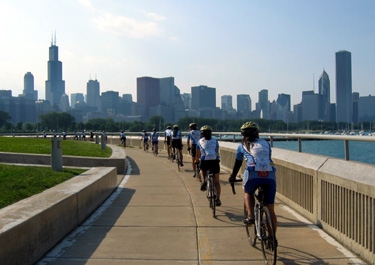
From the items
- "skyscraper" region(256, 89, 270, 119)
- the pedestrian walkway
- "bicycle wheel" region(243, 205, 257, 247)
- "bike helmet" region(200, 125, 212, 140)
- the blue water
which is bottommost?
the pedestrian walkway

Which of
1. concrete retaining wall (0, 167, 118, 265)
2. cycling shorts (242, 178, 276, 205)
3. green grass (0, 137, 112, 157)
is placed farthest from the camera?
green grass (0, 137, 112, 157)

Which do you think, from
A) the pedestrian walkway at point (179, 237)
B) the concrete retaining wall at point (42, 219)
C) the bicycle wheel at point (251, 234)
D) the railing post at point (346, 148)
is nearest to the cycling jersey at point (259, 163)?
the bicycle wheel at point (251, 234)

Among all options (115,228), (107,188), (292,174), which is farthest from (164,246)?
(107,188)

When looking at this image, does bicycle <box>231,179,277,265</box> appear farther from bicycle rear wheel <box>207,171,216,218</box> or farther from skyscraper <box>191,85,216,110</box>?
skyscraper <box>191,85,216,110</box>

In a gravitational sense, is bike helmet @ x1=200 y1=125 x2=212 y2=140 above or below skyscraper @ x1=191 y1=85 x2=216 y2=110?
below

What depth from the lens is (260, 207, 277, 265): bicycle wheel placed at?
18.5 ft

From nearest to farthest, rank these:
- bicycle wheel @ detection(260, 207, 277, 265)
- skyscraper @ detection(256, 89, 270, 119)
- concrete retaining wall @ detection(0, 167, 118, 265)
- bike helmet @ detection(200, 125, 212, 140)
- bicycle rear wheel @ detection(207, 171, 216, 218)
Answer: concrete retaining wall @ detection(0, 167, 118, 265), bicycle wheel @ detection(260, 207, 277, 265), bicycle rear wheel @ detection(207, 171, 216, 218), bike helmet @ detection(200, 125, 212, 140), skyscraper @ detection(256, 89, 270, 119)

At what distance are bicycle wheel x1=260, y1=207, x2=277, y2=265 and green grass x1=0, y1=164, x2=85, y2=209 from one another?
169 inches

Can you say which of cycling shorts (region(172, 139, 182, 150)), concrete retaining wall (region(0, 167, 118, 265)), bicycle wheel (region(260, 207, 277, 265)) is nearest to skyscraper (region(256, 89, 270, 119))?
cycling shorts (region(172, 139, 182, 150))

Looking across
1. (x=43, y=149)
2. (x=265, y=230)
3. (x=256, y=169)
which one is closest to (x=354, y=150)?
(x=256, y=169)

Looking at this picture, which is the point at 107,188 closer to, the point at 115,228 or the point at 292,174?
the point at 115,228

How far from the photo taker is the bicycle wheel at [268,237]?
222 inches

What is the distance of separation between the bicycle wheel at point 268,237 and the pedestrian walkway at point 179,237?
0.28 meters

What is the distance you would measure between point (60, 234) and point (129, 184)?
692 centimetres
